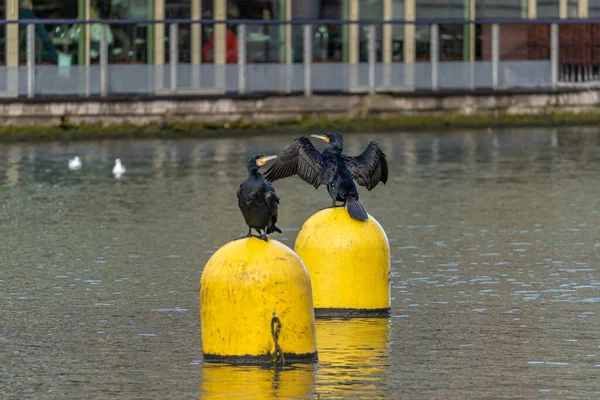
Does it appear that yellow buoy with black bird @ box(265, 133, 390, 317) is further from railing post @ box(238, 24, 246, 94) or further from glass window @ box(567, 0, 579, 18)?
glass window @ box(567, 0, 579, 18)

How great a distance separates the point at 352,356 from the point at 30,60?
81.8 feet

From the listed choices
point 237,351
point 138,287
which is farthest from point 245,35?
point 237,351

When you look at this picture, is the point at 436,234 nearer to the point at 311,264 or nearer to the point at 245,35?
the point at 311,264

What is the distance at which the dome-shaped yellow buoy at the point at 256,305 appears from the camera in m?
10.6

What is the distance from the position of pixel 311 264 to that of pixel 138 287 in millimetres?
2303

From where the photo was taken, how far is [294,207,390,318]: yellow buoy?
1284 centimetres

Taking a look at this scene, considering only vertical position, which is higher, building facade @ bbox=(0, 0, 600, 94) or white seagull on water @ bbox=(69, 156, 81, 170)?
building facade @ bbox=(0, 0, 600, 94)

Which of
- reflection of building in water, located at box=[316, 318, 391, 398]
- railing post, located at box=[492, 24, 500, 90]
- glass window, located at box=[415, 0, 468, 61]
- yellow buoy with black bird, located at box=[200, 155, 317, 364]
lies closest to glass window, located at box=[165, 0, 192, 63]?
glass window, located at box=[415, 0, 468, 61]

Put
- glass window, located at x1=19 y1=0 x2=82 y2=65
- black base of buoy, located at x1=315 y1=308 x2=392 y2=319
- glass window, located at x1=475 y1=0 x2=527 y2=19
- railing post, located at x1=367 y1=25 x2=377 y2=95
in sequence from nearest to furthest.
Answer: black base of buoy, located at x1=315 y1=308 x2=392 y2=319
glass window, located at x1=19 y1=0 x2=82 y2=65
railing post, located at x1=367 y1=25 x2=377 y2=95
glass window, located at x1=475 y1=0 x2=527 y2=19

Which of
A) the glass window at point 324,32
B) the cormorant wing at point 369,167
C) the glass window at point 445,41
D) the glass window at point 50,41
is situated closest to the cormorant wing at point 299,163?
the cormorant wing at point 369,167

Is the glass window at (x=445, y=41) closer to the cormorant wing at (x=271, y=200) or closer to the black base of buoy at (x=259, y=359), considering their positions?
the cormorant wing at (x=271, y=200)

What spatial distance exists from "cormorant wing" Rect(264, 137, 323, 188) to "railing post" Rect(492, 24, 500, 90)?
2526 cm

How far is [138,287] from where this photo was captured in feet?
48.3

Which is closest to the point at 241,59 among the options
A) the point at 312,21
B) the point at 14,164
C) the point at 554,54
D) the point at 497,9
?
the point at 312,21
